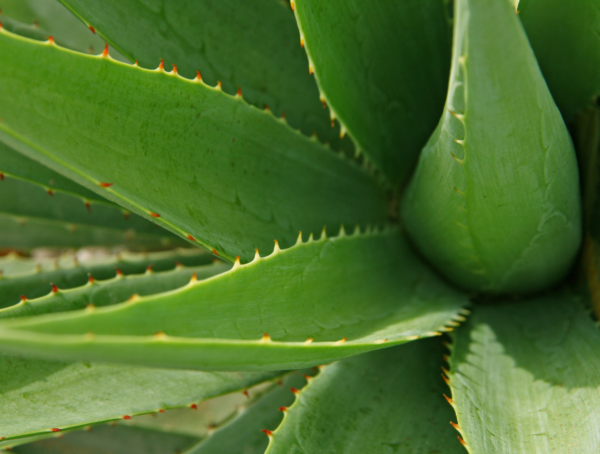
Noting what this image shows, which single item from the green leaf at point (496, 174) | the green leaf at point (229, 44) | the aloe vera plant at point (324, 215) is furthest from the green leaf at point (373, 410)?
the green leaf at point (229, 44)

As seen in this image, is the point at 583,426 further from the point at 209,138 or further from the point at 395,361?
the point at 209,138

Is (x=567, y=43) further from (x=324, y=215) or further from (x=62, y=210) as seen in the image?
(x=62, y=210)

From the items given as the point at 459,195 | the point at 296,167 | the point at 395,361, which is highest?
the point at 296,167

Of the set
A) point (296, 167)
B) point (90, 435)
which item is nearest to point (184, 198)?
→ point (296, 167)

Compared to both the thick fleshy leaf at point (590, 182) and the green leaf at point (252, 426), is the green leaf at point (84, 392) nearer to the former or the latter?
the green leaf at point (252, 426)

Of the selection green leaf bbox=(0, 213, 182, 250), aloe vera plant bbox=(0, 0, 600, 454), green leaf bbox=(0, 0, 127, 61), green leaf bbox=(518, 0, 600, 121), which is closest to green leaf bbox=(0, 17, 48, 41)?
aloe vera plant bbox=(0, 0, 600, 454)

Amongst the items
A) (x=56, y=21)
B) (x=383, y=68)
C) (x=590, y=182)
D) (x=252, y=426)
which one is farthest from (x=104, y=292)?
(x=590, y=182)
